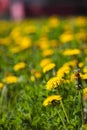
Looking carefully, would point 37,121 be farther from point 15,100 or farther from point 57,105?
point 15,100

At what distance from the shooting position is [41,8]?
14.2 metres

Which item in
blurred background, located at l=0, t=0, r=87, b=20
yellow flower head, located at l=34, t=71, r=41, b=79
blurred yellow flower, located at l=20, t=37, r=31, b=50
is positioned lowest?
blurred background, located at l=0, t=0, r=87, b=20

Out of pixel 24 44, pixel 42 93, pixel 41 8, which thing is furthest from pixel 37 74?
pixel 41 8

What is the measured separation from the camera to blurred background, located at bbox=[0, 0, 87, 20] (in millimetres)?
14008

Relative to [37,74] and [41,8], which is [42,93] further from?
[41,8]

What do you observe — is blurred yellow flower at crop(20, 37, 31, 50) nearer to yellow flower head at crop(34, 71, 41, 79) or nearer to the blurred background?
yellow flower head at crop(34, 71, 41, 79)

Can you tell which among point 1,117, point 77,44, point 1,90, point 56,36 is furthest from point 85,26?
point 1,117

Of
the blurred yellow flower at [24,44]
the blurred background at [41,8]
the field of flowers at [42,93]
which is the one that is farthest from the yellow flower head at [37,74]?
the blurred background at [41,8]

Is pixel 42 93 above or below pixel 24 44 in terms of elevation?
above

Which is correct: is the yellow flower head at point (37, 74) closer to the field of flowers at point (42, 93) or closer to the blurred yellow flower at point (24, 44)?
the field of flowers at point (42, 93)

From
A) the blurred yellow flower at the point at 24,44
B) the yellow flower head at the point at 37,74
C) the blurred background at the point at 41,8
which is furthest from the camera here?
the blurred background at the point at 41,8

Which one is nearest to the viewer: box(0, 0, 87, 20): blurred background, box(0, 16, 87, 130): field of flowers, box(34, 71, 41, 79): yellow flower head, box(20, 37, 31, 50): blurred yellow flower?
box(0, 16, 87, 130): field of flowers

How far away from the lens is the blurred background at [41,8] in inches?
551

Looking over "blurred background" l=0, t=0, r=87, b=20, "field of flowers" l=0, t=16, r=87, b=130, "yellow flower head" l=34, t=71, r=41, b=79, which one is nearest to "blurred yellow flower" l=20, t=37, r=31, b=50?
"field of flowers" l=0, t=16, r=87, b=130
